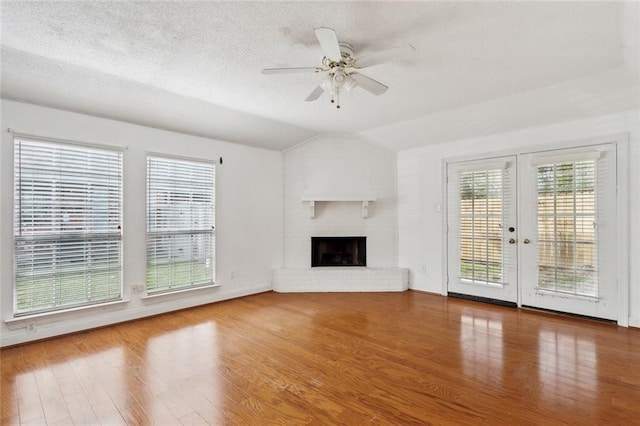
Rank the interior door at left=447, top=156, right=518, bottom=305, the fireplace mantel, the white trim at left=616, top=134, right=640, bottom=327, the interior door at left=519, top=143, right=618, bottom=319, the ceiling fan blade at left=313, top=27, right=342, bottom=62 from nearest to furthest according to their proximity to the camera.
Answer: the ceiling fan blade at left=313, top=27, right=342, bottom=62, the white trim at left=616, top=134, right=640, bottom=327, the interior door at left=519, top=143, right=618, bottom=319, the interior door at left=447, top=156, right=518, bottom=305, the fireplace mantel

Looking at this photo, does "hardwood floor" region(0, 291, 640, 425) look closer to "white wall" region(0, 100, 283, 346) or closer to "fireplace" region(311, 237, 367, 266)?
"white wall" region(0, 100, 283, 346)

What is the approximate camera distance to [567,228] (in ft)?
13.0

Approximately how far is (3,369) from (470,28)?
4.56 metres

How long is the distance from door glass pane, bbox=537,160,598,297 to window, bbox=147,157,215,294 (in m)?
4.55

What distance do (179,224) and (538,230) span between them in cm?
481

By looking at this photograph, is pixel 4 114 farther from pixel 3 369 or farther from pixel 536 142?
Result: pixel 536 142

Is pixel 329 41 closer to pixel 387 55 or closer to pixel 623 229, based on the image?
pixel 387 55

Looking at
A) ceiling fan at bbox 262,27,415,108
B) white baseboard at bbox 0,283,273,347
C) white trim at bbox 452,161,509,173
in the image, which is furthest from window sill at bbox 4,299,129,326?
white trim at bbox 452,161,509,173

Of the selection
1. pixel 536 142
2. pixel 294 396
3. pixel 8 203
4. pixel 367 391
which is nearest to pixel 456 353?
pixel 367 391

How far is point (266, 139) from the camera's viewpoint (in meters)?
5.11

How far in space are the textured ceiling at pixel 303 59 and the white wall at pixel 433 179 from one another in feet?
0.68

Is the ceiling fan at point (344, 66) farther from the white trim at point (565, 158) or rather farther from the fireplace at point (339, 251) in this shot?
the fireplace at point (339, 251)

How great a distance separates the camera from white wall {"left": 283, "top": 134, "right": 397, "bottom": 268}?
5613mm

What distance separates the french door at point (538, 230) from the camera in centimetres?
372
